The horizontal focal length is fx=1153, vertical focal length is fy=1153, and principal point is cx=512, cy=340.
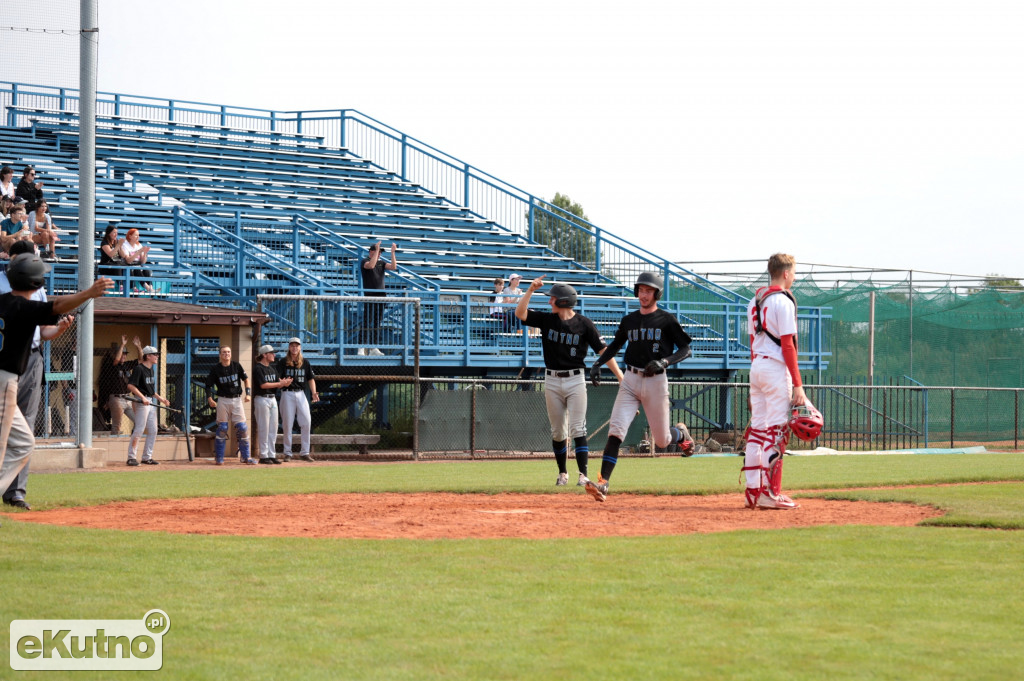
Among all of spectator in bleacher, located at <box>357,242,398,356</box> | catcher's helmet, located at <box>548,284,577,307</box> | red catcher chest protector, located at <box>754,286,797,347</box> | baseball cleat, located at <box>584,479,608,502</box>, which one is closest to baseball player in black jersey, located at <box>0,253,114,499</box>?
baseball cleat, located at <box>584,479,608,502</box>

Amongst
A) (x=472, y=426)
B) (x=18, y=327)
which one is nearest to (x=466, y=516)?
(x=18, y=327)

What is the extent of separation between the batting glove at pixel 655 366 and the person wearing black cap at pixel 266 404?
9.62m

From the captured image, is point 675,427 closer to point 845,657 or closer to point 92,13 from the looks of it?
point 92,13

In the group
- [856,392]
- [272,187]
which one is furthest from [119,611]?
[272,187]

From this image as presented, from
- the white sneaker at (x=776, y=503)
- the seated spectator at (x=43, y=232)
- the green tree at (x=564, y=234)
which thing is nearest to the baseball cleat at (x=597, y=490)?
the white sneaker at (x=776, y=503)

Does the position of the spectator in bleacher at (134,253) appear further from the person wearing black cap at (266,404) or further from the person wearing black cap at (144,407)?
the person wearing black cap at (266,404)

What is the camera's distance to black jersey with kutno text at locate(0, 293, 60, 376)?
873 centimetres

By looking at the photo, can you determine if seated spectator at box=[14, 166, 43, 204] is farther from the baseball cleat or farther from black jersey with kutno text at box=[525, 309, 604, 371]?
the baseball cleat

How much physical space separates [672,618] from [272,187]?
92.5 ft

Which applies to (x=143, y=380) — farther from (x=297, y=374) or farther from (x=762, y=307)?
(x=762, y=307)

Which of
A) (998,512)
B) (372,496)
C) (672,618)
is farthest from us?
(372,496)

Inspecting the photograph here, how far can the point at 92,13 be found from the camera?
56.6 ft

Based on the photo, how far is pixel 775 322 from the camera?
10.2 metres

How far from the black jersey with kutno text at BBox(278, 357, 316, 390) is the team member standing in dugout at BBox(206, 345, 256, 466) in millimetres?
655
